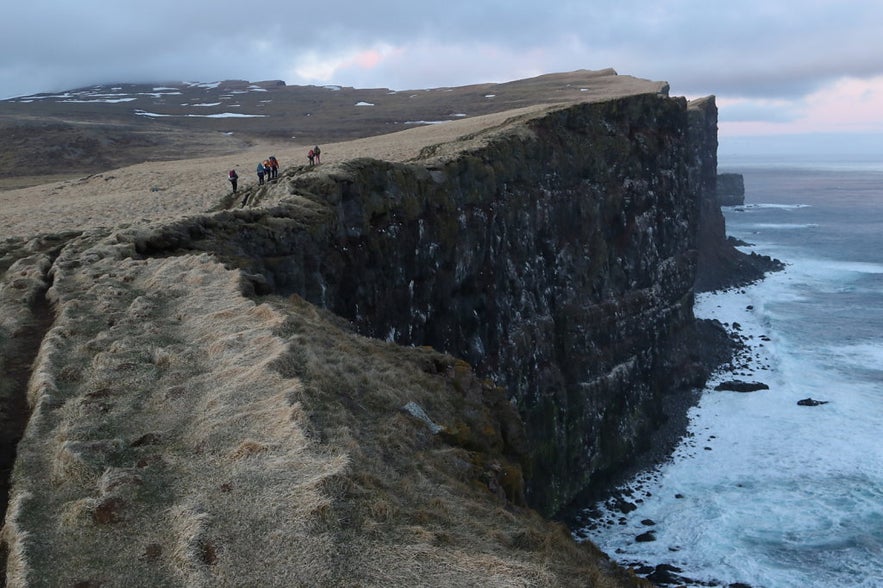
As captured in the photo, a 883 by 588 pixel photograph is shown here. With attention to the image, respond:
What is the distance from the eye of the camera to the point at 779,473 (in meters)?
47.8

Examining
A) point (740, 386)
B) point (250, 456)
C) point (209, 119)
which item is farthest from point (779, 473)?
point (209, 119)

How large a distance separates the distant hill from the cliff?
140 feet

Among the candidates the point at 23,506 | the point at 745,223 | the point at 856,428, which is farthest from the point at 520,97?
the point at 23,506

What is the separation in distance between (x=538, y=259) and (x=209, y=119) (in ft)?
333

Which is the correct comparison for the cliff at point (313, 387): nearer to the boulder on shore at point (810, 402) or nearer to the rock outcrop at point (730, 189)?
the boulder on shore at point (810, 402)

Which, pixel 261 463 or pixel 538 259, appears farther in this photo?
pixel 538 259

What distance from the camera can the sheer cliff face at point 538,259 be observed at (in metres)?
32.6

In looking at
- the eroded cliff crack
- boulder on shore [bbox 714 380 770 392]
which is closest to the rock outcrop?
boulder on shore [bbox 714 380 770 392]

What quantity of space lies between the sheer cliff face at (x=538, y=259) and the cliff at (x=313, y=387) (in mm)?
195

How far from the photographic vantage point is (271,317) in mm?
19500

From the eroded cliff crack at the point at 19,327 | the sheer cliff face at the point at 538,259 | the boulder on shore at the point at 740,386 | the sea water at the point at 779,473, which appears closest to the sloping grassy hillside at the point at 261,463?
the eroded cliff crack at the point at 19,327

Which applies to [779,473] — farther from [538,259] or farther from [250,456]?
[250,456]

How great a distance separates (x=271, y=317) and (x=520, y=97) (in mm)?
115763

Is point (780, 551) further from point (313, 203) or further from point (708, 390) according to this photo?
point (313, 203)
